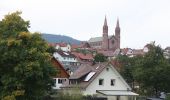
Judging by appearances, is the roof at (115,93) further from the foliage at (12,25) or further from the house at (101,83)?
the foliage at (12,25)

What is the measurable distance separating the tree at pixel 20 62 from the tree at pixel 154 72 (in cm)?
3202

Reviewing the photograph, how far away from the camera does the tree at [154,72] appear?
83.8 meters

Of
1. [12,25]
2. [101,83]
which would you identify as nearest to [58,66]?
[101,83]

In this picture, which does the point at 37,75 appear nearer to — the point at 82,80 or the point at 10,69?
the point at 10,69

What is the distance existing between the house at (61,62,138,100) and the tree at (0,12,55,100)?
2063 cm

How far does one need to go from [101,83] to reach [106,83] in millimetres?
958

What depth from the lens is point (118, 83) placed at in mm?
79562

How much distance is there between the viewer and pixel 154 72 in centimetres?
8381

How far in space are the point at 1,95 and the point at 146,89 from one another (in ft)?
134

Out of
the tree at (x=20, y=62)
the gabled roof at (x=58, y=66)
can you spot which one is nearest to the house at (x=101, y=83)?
the gabled roof at (x=58, y=66)

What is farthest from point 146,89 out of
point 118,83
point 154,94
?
point 118,83

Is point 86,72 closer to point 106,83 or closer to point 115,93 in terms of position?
point 106,83

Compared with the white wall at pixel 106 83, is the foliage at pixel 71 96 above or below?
below

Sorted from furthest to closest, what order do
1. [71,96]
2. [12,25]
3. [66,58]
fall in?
[66,58] → [71,96] → [12,25]
